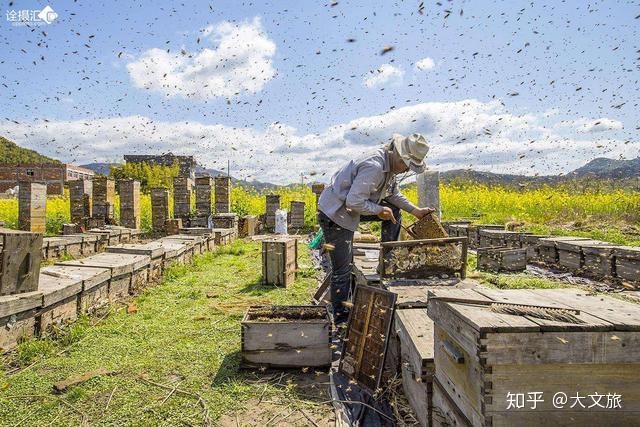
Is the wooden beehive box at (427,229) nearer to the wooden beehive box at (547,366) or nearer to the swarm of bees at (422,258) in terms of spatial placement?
the swarm of bees at (422,258)

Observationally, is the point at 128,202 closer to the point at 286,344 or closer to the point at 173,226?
the point at 173,226

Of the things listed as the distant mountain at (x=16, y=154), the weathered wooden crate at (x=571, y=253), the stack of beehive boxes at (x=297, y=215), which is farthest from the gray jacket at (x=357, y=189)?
the distant mountain at (x=16, y=154)

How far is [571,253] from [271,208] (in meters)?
11.3

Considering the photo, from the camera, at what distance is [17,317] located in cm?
384

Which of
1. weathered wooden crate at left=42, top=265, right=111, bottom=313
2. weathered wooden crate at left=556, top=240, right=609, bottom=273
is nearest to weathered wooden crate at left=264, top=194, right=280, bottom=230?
weathered wooden crate at left=556, top=240, right=609, bottom=273

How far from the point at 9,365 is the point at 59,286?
944 millimetres

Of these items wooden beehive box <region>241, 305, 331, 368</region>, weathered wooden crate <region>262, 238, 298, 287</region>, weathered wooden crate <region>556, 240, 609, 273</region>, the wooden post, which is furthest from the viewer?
the wooden post

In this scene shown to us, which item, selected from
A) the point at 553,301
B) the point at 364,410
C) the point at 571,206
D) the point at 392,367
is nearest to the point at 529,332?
the point at 553,301

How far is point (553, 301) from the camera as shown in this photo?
212 centimetres

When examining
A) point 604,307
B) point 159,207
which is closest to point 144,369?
point 604,307

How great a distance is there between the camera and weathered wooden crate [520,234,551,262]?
27.7 ft

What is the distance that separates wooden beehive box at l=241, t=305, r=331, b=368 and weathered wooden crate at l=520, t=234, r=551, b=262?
21.2 ft

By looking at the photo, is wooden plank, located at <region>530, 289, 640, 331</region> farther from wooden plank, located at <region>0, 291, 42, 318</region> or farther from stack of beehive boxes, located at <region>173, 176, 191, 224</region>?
stack of beehive boxes, located at <region>173, 176, 191, 224</region>

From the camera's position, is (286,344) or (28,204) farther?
(28,204)
